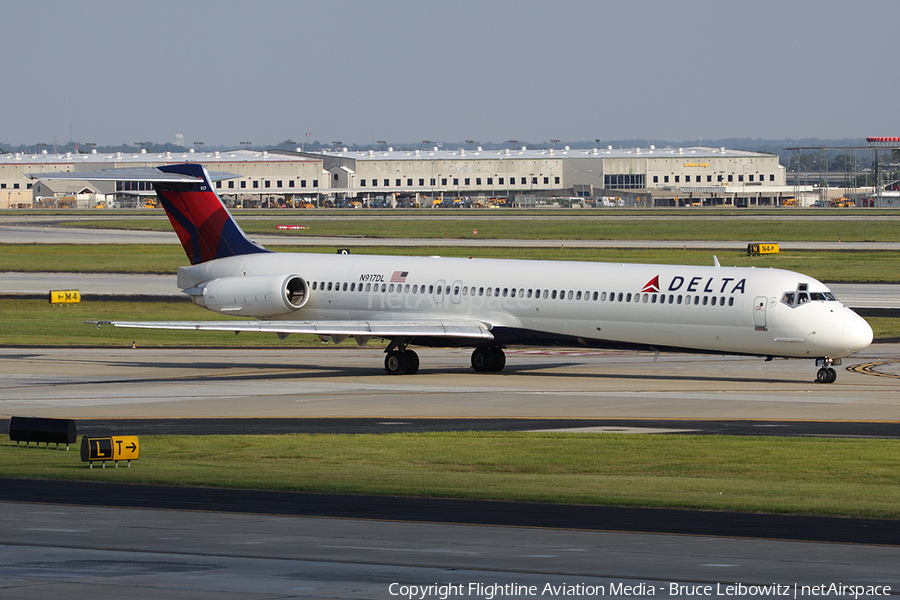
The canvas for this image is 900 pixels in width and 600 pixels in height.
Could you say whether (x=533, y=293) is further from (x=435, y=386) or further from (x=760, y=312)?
(x=760, y=312)

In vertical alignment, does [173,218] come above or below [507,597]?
above

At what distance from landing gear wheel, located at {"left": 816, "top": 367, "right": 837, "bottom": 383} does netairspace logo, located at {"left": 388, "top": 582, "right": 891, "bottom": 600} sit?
26.4 metres

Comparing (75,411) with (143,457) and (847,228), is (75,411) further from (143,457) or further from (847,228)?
(847,228)

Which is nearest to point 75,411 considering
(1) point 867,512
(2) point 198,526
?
(2) point 198,526

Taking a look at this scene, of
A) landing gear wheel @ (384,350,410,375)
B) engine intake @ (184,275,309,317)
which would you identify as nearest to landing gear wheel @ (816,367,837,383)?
landing gear wheel @ (384,350,410,375)

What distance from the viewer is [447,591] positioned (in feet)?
43.7

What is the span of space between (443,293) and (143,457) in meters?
18.0

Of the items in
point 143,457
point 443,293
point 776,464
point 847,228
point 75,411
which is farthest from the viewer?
point 847,228

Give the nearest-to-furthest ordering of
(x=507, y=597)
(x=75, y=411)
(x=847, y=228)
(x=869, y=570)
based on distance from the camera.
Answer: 1. (x=507, y=597)
2. (x=869, y=570)
3. (x=75, y=411)
4. (x=847, y=228)

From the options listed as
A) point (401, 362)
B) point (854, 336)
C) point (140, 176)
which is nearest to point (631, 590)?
point (854, 336)

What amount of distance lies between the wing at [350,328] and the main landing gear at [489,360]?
1.98 metres

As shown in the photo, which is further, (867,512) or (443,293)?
(443,293)

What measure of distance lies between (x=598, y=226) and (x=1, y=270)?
2671 inches

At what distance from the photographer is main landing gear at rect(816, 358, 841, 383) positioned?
38.8 m
